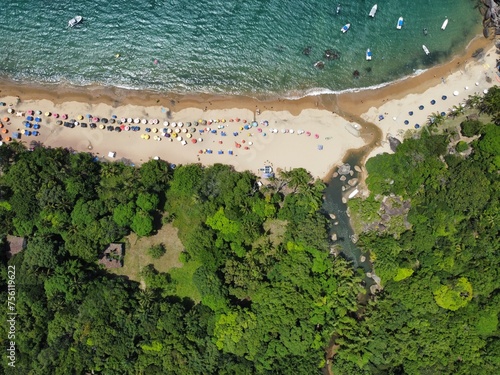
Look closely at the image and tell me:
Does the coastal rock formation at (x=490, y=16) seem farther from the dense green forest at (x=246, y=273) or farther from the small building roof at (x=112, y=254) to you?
the small building roof at (x=112, y=254)

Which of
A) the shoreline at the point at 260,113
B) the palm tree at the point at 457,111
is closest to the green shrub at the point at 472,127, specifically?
the palm tree at the point at 457,111

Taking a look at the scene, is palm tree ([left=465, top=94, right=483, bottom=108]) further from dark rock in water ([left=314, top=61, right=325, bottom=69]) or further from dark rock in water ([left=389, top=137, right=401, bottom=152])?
dark rock in water ([left=314, top=61, right=325, bottom=69])

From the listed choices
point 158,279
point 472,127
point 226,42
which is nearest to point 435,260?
point 472,127

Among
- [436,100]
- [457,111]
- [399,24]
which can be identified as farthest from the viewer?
[399,24]

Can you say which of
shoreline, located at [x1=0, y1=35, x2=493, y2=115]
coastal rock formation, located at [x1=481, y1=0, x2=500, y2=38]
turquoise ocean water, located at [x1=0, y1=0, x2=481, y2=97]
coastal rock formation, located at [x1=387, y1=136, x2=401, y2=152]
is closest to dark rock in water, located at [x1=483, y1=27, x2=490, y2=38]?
coastal rock formation, located at [x1=481, y1=0, x2=500, y2=38]

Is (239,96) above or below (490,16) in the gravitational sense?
below

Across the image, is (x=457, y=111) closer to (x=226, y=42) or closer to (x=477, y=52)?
(x=477, y=52)
